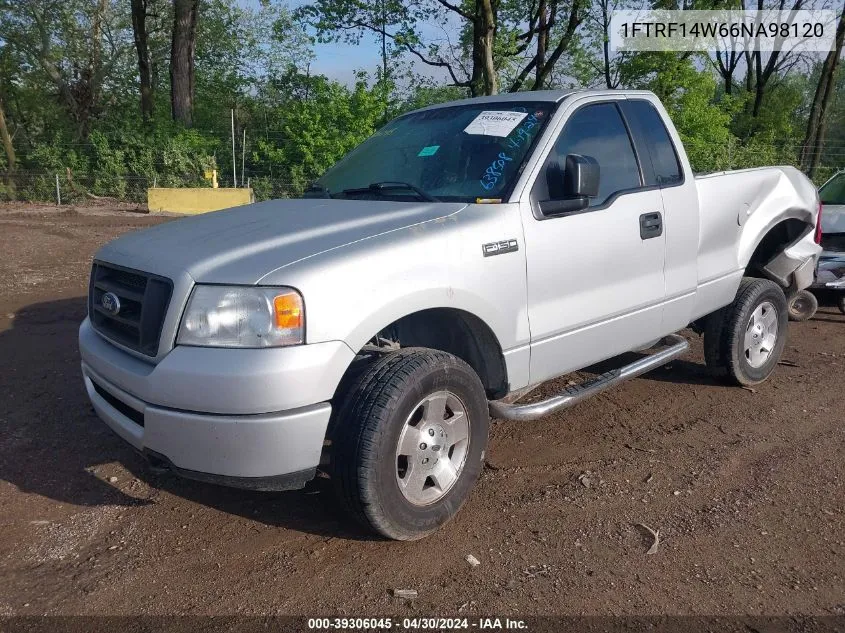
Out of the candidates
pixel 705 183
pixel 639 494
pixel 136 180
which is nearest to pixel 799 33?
pixel 136 180

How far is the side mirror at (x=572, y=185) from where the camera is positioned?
3.41m

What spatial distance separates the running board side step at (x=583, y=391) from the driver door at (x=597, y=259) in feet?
0.43

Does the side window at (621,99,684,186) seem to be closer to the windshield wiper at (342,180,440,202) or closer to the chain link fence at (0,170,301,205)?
the windshield wiper at (342,180,440,202)

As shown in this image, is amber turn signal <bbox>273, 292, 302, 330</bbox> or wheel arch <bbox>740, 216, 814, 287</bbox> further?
wheel arch <bbox>740, 216, 814, 287</bbox>

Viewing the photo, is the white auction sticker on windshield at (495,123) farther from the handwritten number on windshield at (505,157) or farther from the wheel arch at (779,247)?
the wheel arch at (779,247)

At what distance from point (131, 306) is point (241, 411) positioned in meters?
0.86

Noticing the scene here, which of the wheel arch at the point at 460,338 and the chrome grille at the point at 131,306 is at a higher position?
the chrome grille at the point at 131,306

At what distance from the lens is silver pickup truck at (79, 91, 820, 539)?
104 inches

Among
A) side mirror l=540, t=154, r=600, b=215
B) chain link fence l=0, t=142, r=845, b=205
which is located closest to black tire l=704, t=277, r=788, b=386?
side mirror l=540, t=154, r=600, b=215

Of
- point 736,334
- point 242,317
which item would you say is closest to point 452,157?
point 242,317

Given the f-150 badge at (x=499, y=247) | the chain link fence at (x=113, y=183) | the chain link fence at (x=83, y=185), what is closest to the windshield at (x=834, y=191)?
the f-150 badge at (x=499, y=247)

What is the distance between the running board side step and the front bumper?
3.48ft

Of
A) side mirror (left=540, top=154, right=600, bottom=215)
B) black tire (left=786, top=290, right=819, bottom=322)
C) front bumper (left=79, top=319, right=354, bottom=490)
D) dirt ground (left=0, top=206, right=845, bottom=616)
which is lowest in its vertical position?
dirt ground (left=0, top=206, right=845, bottom=616)

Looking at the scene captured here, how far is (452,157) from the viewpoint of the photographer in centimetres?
373
